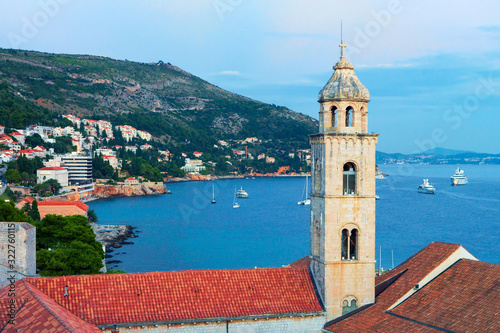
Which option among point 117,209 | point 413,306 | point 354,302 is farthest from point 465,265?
point 117,209

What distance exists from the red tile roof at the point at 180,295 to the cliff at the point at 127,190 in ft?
393

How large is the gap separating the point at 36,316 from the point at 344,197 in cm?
990

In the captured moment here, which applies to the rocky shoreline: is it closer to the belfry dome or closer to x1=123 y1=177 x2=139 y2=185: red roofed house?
the belfry dome

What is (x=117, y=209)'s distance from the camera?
107 meters

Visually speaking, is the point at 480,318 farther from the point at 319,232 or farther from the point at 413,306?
the point at 319,232

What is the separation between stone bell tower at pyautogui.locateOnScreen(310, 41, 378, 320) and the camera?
18047mm

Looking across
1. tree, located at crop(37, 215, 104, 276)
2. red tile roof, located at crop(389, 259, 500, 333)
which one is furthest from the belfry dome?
tree, located at crop(37, 215, 104, 276)

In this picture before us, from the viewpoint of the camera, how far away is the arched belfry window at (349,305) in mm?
18141

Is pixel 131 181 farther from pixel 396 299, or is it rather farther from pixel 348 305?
pixel 396 299

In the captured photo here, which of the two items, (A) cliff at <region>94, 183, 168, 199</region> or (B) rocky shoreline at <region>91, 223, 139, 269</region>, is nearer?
(B) rocky shoreline at <region>91, 223, 139, 269</region>

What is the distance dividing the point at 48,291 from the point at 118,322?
210 centimetres

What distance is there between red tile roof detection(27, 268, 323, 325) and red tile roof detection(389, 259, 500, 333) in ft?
10.2

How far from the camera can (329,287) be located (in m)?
17.9

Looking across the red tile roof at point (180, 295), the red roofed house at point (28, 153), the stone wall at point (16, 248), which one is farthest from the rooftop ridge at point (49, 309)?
the red roofed house at point (28, 153)
